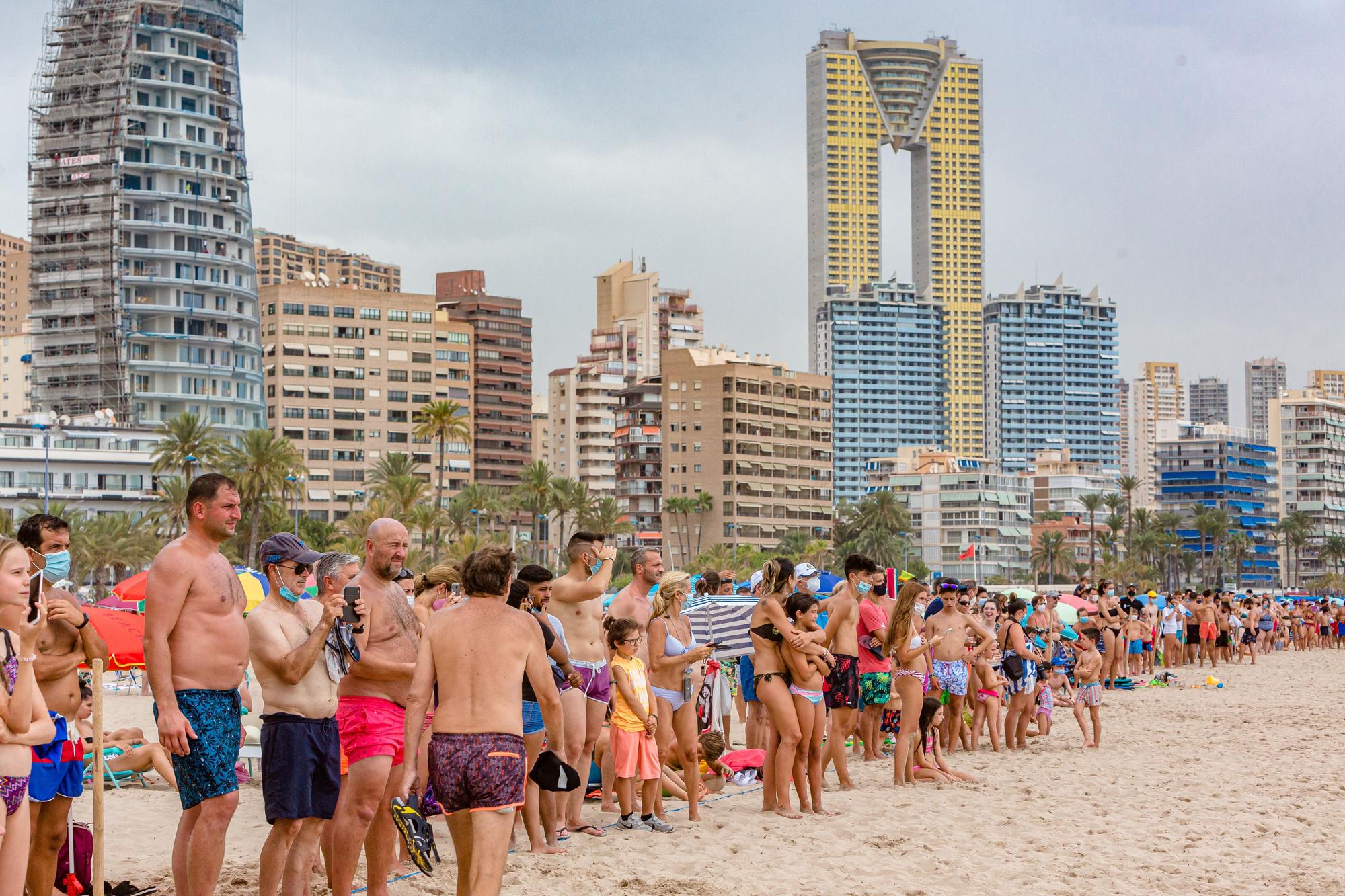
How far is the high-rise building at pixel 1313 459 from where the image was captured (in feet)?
588

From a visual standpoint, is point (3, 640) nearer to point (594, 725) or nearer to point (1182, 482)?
point (594, 725)

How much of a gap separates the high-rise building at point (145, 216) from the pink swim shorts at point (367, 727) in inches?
3586

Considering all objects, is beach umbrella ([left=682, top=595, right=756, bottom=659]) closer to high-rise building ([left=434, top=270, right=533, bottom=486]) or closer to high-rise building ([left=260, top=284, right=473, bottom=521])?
high-rise building ([left=260, top=284, right=473, bottom=521])

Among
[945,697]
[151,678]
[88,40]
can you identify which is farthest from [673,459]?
[151,678]

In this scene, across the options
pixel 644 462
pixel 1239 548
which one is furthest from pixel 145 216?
pixel 1239 548

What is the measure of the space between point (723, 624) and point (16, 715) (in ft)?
28.4

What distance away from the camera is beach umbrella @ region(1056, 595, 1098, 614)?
925 inches

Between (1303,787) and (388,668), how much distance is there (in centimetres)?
865

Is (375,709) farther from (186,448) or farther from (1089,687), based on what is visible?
(186,448)

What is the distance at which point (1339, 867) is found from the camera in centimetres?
837

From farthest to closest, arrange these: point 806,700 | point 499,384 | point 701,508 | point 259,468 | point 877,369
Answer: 1. point 877,369
2. point 499,384
3. point 701,508
4. point 259,468
5. point 806,700

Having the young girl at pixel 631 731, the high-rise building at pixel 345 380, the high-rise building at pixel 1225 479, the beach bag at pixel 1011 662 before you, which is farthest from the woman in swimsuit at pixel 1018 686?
the high-rise building at pixel 1225 479

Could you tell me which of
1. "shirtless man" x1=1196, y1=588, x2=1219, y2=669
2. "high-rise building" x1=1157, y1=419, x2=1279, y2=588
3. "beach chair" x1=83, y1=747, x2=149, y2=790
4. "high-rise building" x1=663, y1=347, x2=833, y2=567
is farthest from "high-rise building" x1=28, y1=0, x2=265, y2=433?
"high-rise building" x1=1157, y1=419, x2=1279, y2=588

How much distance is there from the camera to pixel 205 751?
581 cm
